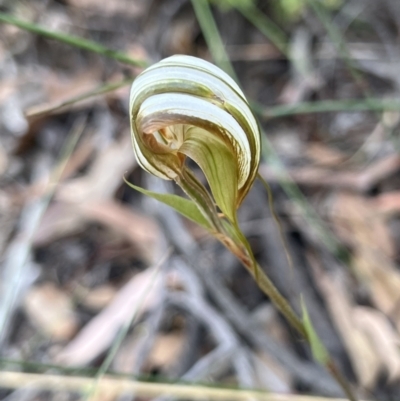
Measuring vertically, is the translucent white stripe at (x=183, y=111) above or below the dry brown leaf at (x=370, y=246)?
below

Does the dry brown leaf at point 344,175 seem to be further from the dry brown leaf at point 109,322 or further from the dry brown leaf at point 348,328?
the dry brown leaf at point 109,322

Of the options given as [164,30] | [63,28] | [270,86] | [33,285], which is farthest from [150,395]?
[63,28]

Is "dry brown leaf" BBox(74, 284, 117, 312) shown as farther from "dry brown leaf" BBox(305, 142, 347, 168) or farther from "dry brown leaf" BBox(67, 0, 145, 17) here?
"dry brown leaf" BBox(67, 0, 145, 17)

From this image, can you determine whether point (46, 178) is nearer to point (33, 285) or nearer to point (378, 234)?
point (33, 285)

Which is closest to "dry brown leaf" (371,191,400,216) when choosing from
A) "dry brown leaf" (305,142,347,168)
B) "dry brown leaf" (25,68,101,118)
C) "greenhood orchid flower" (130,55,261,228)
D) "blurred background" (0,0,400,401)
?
"blurred background" (0,0,400,401)

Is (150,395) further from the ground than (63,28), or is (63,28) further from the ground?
(63,28)

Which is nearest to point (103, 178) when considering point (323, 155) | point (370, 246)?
point (323, 155)

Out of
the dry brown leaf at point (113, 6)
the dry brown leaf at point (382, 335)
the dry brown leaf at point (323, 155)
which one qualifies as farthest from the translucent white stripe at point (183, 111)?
the dry brown leaf at point (113, 6)
